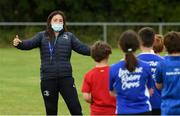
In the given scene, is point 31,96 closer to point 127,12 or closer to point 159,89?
point 159,89

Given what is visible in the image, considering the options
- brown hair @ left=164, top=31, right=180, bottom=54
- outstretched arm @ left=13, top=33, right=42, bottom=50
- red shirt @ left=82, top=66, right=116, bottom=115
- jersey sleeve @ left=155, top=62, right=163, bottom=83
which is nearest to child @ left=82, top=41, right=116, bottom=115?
red shirt @ left=82, top=66, right=116, bottom=115

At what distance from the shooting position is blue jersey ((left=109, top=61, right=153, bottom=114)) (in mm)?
6957

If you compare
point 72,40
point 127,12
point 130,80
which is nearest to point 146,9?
point 127,12

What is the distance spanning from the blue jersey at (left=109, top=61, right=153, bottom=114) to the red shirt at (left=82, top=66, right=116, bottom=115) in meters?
0.52

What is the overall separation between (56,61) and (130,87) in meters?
2.53

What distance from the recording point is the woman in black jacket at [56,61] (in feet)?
30.5

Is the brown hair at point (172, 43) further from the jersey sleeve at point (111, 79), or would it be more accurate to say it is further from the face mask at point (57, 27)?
the face mask at point (57, 27)

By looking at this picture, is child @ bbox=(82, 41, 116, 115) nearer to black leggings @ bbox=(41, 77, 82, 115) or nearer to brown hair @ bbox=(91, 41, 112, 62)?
brown hair @ bbox=(91, 41, 112, 62)

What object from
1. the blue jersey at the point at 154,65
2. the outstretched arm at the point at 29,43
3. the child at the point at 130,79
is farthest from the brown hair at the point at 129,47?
the outstretched arm at the point at 29,43

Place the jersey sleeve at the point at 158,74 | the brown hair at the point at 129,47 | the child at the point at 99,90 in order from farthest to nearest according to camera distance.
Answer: the child at the point at 99,90
the jersey sleeve at the point at 158,74
the brown hair at the point at 129,47

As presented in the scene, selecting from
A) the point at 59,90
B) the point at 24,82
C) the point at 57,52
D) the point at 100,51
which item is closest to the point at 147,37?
the point at 100,51

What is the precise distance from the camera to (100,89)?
7602 millimetres

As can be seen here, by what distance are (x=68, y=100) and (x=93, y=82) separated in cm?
183

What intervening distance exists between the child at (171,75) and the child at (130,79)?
260 mm
